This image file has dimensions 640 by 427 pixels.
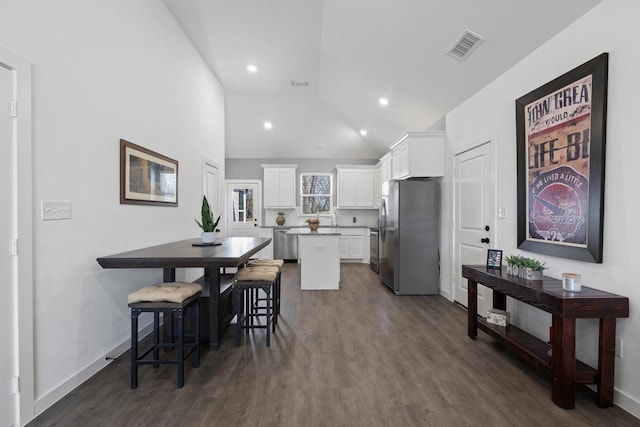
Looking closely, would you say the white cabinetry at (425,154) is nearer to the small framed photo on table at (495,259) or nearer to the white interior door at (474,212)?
the white interior door at (474,212)

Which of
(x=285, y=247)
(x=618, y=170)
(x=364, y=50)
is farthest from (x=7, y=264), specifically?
(x=285, y=247)

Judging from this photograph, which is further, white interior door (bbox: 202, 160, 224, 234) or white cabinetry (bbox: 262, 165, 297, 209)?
white cabinetry (bbox: 262, 165, 297, 209)

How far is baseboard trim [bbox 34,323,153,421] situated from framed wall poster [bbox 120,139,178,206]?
124 centimetres

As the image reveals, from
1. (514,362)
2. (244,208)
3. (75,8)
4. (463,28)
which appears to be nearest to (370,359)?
(514,362)

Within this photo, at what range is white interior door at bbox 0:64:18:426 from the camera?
163 centimetres

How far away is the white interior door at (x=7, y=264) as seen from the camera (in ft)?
5.35

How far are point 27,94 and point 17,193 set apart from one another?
1.86 ft

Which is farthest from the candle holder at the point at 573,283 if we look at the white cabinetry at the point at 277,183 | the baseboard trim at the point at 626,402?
the white cabinetry at the point at 277,183

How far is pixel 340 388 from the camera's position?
83.7 inches

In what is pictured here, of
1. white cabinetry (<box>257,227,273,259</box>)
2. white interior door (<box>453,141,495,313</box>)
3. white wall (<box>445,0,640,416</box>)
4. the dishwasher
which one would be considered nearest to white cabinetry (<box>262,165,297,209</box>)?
white cabinetry (<box>257,227,273,259</box>)

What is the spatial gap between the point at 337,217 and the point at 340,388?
606cm

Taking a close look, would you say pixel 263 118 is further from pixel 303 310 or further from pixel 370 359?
pixel 370 359

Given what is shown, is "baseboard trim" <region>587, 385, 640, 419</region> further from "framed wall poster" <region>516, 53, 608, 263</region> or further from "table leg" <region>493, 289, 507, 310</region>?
"table leg" <region>493, 289, 507, 310</region>

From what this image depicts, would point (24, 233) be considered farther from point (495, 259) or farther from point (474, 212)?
point (474, 212)
